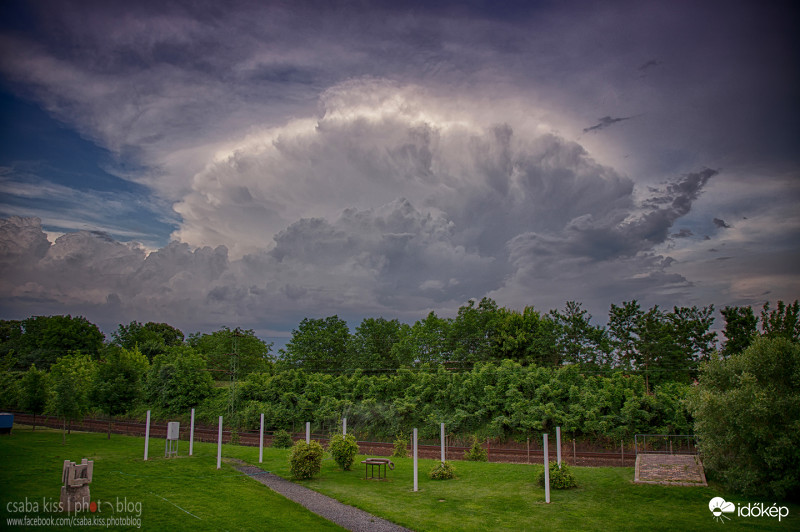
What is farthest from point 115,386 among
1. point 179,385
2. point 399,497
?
point 399,497

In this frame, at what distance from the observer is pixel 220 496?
614 inches

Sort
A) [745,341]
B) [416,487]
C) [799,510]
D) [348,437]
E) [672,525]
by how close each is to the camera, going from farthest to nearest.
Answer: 1. [745,341]
2. [348,437]
3. [416,487]
4. [799,510]
5. [672,525]

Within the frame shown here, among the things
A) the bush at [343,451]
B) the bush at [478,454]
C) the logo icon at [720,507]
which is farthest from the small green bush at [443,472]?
the logo icon at [720,507]

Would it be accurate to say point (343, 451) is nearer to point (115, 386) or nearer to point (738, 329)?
point (115, 386)

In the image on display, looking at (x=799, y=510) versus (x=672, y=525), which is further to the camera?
(x=799, y=510)

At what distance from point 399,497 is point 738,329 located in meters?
36.2

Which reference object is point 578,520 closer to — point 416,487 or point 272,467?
point 416,487

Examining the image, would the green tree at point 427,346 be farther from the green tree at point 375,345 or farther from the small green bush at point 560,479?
the small green bush at point 560,479

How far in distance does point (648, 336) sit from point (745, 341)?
680 cm

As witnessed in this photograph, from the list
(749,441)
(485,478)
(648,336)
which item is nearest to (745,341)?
(648,336)

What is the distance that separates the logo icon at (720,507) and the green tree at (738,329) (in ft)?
98.2

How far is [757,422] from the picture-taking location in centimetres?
1565

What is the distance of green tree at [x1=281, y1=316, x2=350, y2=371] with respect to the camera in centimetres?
5603

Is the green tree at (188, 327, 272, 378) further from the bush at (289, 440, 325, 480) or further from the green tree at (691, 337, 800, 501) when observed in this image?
the green tree at (691, 337, 800, 501)
